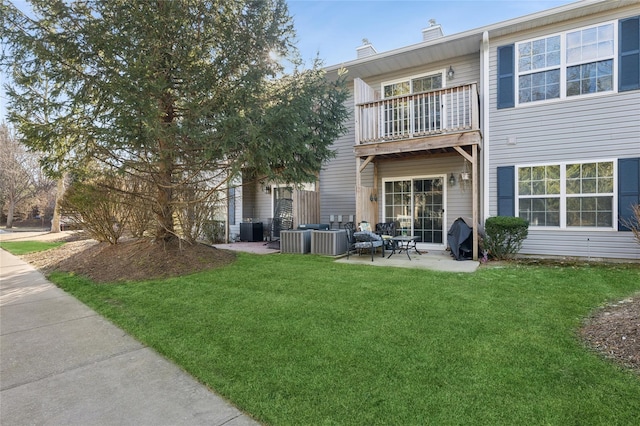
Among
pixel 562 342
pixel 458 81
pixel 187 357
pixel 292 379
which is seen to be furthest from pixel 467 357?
pixel 458 81

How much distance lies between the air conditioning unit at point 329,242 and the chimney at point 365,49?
5795 millimetres

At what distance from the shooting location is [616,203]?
6.97 m

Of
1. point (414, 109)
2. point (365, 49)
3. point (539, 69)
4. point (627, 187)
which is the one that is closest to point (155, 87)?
point (414, 109)

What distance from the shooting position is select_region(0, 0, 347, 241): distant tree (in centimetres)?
533

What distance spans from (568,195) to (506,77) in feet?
10.4

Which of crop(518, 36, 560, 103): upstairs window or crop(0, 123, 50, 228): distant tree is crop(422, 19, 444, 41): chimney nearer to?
crop(518, 36, 560, 103): upstairs window

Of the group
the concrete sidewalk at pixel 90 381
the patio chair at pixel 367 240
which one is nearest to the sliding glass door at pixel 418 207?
the patio chair at pixel 367 240

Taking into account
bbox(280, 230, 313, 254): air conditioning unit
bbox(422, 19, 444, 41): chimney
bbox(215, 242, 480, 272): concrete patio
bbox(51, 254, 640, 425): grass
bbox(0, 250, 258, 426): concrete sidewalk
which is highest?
bbox(422, 19, 444, 41): chimney

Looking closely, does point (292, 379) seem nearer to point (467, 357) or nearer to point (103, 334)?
point (467, 357)

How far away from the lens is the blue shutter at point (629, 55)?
6.88 m

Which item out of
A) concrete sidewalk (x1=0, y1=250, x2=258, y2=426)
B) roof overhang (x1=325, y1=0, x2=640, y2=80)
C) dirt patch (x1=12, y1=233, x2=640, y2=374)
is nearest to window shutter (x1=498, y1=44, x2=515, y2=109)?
roof overhang (x1=325, y1=0, x2=640, y2=80)

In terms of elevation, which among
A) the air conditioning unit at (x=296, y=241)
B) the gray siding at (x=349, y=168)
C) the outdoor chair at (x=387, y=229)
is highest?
the gray siding at (x=349, y=168)

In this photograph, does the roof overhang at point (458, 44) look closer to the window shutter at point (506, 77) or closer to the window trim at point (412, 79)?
the window trim at point (412, 79)

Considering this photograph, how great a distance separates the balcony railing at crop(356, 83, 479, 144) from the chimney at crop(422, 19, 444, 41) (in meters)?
1.91
